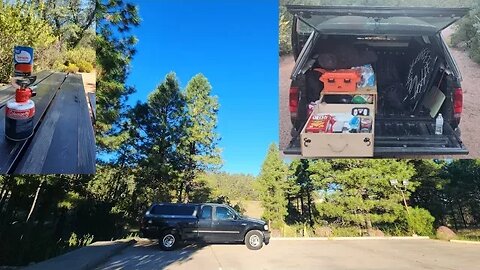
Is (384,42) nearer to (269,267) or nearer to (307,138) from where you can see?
(307,138)

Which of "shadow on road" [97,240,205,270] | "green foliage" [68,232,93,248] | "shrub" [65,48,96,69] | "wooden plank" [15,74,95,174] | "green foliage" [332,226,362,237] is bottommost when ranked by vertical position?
"shadow on road" [97,240,205,270]

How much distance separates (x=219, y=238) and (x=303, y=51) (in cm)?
237

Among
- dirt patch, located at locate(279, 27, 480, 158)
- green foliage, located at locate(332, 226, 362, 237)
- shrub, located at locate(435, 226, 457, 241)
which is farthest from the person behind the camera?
green foliage, located at locate(332, 226, 362, 237)

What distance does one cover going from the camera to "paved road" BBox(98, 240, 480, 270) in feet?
14.8

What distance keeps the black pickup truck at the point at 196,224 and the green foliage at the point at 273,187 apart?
0.40 metres

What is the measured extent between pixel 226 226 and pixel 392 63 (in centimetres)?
269

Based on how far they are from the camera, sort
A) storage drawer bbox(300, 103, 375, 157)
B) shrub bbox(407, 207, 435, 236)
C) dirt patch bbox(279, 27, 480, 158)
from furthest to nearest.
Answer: shrub bbox(407, 207, 435, 236), dirt patch bbox(279, 27, 480, 158), storage drawer bbox(300, 103, 375, 157)

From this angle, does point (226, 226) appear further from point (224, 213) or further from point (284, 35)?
point (284, 35)

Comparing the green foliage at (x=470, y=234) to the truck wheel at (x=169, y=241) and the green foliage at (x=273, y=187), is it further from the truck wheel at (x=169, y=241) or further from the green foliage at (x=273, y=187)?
the truck wheel at (x=169, y=241)

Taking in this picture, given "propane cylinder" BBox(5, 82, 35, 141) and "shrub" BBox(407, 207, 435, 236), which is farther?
"shrub" BBox(407, 207, 435, 236)

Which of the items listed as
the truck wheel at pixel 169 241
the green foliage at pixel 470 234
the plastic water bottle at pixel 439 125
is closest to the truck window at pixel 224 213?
the truck wheel at pixel 169 241

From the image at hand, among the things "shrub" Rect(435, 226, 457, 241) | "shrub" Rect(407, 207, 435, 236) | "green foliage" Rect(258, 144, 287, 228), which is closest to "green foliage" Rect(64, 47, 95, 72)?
"green foliage" Rect(258, 144, 287, 228)

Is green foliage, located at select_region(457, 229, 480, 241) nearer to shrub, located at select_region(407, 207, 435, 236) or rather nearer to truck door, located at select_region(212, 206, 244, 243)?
shrub, located at select_region(407, 207, 435, 236)

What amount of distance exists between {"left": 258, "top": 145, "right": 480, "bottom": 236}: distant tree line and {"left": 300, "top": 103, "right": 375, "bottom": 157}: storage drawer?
2.86 ft
